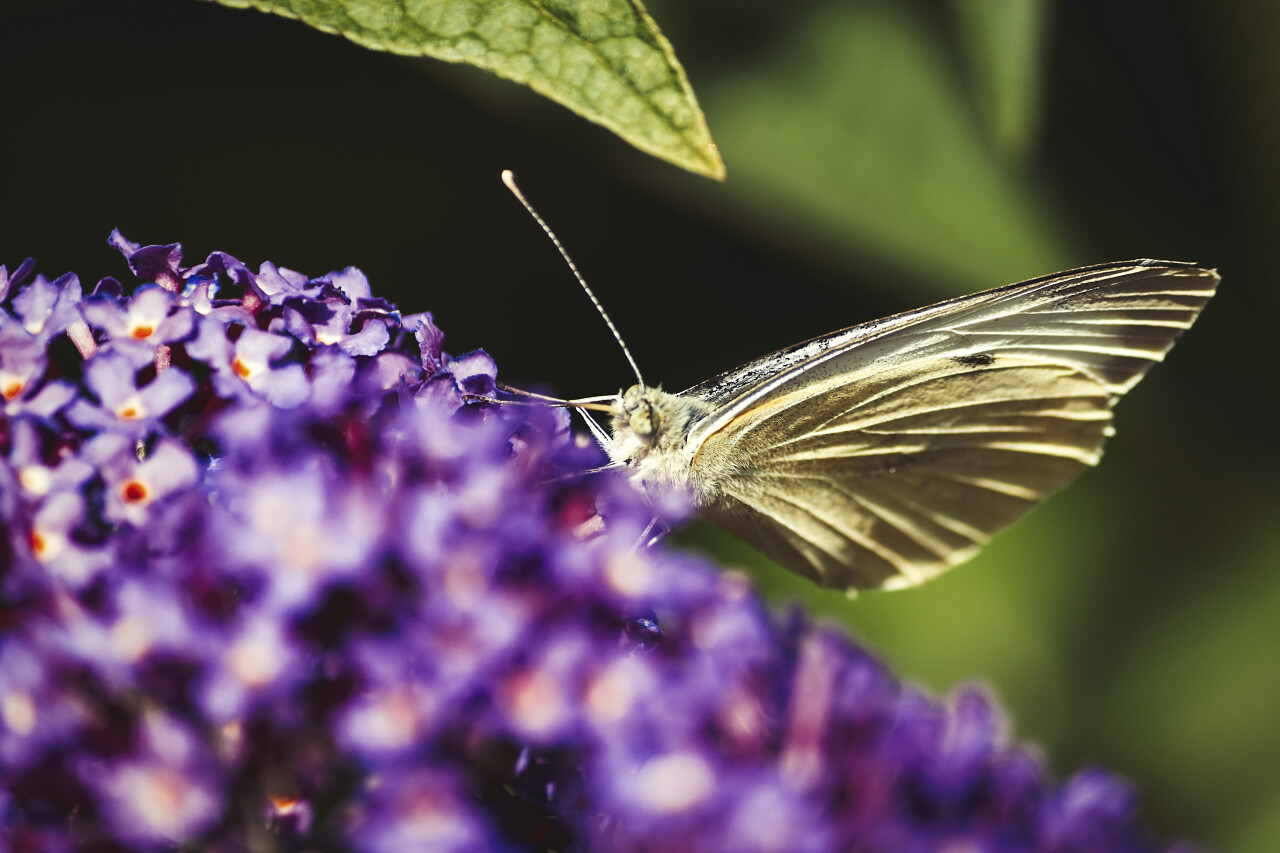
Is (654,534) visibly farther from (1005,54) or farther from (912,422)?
(1005,54)

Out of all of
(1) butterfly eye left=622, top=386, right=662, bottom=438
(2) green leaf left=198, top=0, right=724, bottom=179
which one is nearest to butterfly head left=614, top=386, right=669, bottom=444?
(1) butterfly eye left=622, top=386, right=662, bottom=438

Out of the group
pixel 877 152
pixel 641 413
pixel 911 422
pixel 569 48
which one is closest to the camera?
pixel 569 48

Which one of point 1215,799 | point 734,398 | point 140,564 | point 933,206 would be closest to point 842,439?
point 734,398

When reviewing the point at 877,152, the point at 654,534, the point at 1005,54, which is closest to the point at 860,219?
the point at 877,152

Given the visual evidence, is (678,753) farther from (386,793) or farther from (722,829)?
(386,793)

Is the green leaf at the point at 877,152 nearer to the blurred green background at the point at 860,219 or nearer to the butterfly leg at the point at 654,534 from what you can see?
the blurred green background at the point at 860,219

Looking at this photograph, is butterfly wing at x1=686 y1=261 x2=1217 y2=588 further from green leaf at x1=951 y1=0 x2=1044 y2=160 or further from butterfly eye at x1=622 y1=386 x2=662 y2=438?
green leaf at x1=951 y1=0 x2=1044 y2=160
